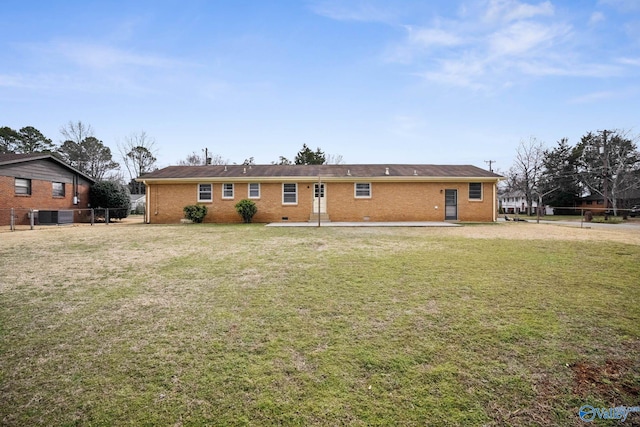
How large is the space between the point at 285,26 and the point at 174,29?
4.65 m

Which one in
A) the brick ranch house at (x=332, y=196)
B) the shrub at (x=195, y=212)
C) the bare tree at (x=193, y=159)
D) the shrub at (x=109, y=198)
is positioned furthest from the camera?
the bare tree at (x=193, y=159)

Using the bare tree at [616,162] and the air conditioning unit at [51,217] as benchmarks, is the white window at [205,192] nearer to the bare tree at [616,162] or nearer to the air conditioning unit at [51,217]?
the air conditioning unit at [51,217]

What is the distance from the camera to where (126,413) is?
2059mm

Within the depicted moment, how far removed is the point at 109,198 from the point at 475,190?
27.2 meters

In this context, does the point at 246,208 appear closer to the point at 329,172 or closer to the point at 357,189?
the point at 329,172

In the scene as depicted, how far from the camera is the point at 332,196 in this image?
65.7 feet

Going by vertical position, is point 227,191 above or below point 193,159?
below

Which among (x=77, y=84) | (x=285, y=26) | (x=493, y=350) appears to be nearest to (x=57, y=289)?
(x=493, y=350)

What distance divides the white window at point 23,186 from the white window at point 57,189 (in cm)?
159

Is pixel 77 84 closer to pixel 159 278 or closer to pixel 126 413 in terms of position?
pixel 159 278

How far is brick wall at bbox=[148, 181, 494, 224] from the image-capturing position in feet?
65.5

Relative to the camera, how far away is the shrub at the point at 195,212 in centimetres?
1917

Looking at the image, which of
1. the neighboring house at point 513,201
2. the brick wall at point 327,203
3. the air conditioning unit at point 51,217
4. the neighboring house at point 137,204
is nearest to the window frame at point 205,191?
the brick wall at point 327,203

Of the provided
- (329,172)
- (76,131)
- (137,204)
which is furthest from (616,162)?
(76,131)
